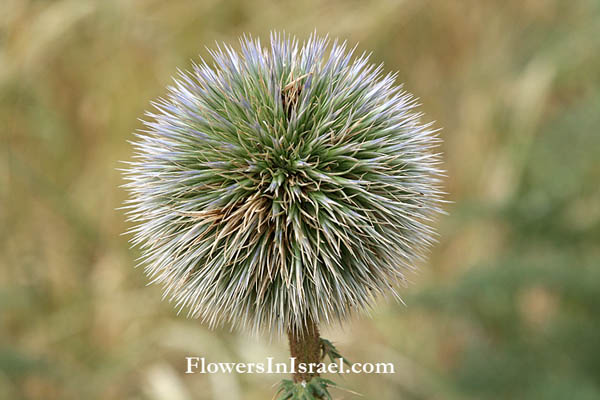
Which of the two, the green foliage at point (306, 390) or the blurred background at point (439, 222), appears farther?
the blurred background at point (439, 222)

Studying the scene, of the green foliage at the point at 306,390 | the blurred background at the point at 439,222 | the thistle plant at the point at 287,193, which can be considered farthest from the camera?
the blurred background at the point at 439,222

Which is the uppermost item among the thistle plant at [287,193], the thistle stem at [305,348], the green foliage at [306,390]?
the thistle plant at [287,193]

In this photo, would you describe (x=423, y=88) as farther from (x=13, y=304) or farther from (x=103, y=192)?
(x=13, y=304)

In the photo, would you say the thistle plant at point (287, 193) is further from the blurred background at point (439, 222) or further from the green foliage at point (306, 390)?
the blurred background at point (439, 222)

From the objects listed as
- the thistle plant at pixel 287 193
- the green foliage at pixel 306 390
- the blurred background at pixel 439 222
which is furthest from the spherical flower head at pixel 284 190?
the blurred background at pixel 439 222

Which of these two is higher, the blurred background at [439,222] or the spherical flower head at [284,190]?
the blurred background at [439,222]

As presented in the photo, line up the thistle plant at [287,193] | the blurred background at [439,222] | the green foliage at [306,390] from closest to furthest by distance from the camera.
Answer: the green foliage at [306,390]
the thistle plant at [287,193]
the blurred background at [439,222]

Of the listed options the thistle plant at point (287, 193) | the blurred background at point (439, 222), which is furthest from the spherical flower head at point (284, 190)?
the blurred background at point (439, 222)

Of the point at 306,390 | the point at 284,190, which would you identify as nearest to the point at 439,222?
the point at 284,190
